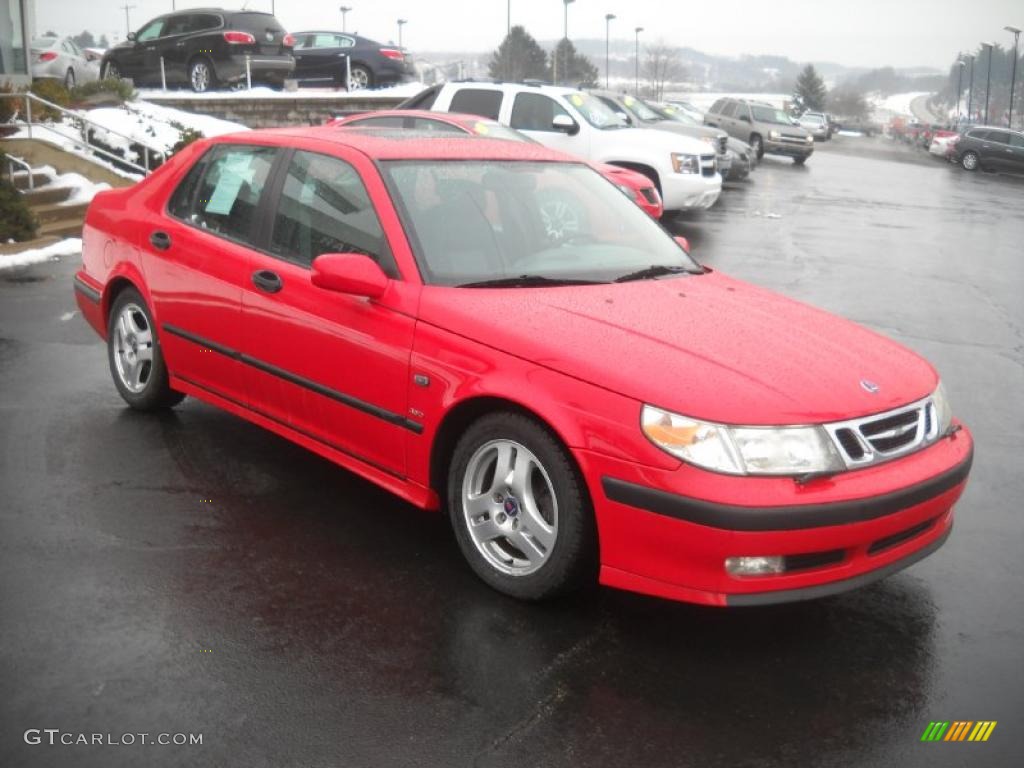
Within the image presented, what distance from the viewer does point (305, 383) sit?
184 inches

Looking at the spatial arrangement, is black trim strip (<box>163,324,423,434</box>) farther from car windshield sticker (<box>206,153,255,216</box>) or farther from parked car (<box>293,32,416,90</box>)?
parked car (<box>293,32,416,90</box>)

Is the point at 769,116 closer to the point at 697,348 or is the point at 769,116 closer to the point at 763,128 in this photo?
the point at 763,128

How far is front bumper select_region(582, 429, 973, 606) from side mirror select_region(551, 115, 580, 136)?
473 inches

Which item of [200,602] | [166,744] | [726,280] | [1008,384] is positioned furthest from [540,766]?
[1008,384]

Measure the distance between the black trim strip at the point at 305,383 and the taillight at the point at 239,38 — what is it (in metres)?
23.0

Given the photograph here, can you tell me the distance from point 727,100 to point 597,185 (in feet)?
113

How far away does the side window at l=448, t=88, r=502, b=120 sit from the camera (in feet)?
52.5

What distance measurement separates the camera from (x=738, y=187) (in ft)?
80.5

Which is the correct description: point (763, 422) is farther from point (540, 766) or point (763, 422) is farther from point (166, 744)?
point (166, 744)

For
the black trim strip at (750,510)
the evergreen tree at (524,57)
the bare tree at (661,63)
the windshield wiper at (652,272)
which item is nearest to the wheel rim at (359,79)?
the windshield wiper at (652,272)

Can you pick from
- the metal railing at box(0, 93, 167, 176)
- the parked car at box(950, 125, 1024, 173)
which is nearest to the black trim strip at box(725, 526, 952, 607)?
the metal railing at box(0, 93, 167, 176)

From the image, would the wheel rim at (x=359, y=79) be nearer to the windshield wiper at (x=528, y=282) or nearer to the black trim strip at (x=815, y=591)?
the windshield wiper at (x=528, y=282)

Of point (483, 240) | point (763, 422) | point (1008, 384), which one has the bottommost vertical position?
point (1008, 384)

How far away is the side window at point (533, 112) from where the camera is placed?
15.9 meters
